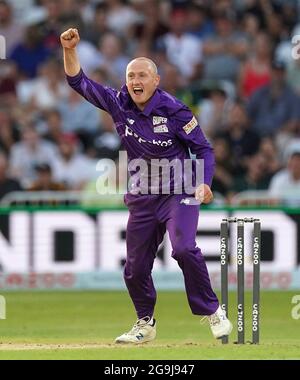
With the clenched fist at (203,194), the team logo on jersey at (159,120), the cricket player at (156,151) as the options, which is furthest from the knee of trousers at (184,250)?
the team logo on jersey at (159,120)

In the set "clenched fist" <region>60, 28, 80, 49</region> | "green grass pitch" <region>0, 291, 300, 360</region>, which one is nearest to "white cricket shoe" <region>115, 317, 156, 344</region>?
"green grass pitch" <region>0, 291, 300, 360</region>

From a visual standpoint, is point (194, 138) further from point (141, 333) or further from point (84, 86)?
point (141, 333)

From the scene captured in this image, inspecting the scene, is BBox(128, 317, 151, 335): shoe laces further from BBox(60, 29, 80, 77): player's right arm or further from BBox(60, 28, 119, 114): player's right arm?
BBox(60, 29, 80, 77): player's right arm

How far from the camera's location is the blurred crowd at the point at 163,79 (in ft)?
62.1

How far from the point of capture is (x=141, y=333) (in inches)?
430

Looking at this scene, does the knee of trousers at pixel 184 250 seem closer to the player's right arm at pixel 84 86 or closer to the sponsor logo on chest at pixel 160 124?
the sponsor logo on chest at pixel 160 124

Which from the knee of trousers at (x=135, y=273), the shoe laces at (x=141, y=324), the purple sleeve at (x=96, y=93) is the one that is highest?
the purple sleeve at (x=96, y=93)

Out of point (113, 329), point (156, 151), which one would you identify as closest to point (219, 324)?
point (156, 151)

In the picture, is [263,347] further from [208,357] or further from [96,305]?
[96,305]

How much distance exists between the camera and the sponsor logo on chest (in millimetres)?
10516

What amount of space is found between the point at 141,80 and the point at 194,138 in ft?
2.03

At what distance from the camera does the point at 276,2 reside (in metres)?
21.4

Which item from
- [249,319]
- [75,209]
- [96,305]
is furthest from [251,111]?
[249,319]

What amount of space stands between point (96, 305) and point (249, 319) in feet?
8.31
